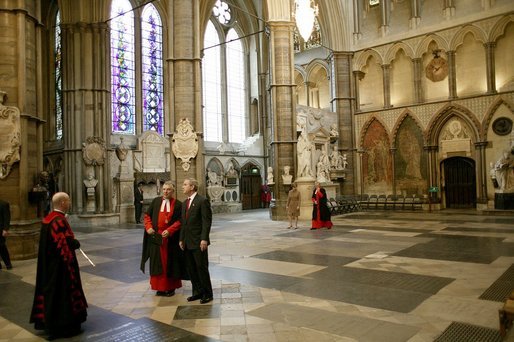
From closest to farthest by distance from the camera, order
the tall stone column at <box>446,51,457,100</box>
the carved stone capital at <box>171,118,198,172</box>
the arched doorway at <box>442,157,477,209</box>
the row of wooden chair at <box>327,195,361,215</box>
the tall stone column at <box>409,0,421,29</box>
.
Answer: the carved stone capital at <box>171,118,198,172</box>, the row of wooden chair at <box>327,195,361,215</box>, the arched doorway at <box>442,157,477,209</box>, the tall stone column at <box>446,51,457,100</box>, the tall stone column at <box>409,0,421,29</box>

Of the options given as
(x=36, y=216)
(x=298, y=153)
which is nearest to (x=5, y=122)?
(x=36, y=216)

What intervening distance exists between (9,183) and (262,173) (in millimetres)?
20807

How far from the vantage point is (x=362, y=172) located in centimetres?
2517

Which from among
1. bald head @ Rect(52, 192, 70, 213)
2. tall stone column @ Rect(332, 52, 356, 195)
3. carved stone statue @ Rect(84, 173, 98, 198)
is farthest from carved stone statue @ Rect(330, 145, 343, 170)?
bald head @ Rect(52, 192, 70, 213)

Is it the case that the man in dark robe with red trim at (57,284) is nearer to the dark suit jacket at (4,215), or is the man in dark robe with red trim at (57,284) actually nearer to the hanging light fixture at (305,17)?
the dark suit jacket at (4,215)

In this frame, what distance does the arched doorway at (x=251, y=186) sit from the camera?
28375mm

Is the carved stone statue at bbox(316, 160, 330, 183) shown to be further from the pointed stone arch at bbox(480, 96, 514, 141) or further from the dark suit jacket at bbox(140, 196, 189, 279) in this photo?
the dark suit jacket at bbox(140, 196, 189, 279)

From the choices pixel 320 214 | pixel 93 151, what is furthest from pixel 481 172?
pixel 93 151

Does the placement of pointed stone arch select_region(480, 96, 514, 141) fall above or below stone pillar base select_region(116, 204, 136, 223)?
above

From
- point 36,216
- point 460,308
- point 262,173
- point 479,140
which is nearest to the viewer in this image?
point 460,308

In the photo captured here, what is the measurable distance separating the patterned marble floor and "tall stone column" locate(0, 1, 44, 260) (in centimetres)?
88

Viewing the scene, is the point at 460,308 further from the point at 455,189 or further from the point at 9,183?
the point at 455,189

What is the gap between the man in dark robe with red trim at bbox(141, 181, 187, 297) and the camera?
6.18 meters

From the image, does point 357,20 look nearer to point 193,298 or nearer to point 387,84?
point 387,84
